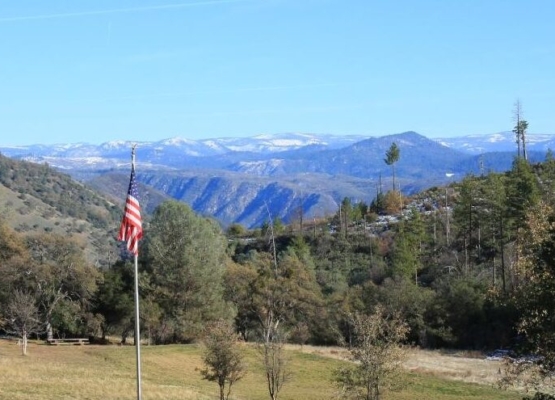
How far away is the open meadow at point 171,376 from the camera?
1427 inches

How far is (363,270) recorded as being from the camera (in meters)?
105

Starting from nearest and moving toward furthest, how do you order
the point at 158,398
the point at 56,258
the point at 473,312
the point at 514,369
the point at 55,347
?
1. the point at 514,369
2. the point at 158,398
3. the point at 55,347
4. the point at 56,258
5. the point at 473,312

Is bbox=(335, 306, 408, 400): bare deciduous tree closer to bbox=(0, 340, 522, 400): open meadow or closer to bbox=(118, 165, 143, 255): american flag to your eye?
bbox=(0, 340, 522, 400): open meadow

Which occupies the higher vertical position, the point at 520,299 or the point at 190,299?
the point at 520,299

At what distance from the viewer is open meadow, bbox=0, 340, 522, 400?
36250 millimetres

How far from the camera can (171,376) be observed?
49562 millimetres

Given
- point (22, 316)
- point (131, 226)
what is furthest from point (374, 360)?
point (22, 316)

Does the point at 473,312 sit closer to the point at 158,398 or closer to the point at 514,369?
the point at 158,398

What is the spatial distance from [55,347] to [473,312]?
4626cm

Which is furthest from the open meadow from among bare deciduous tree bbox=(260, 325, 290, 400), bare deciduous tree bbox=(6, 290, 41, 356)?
bare deciduous tree bbox=(260, 325, 290, 400)

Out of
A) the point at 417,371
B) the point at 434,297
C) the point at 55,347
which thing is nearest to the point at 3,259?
the point at 55,347

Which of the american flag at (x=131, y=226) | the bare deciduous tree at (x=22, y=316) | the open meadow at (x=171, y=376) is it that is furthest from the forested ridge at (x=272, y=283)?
the american flag at (x=131, y=226)

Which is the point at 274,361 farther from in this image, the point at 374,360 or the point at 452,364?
the point at 452,364

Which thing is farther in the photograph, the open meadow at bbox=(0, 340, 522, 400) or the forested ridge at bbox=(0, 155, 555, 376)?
the forested ridge at bbox=(0, 155, 555, 376)
